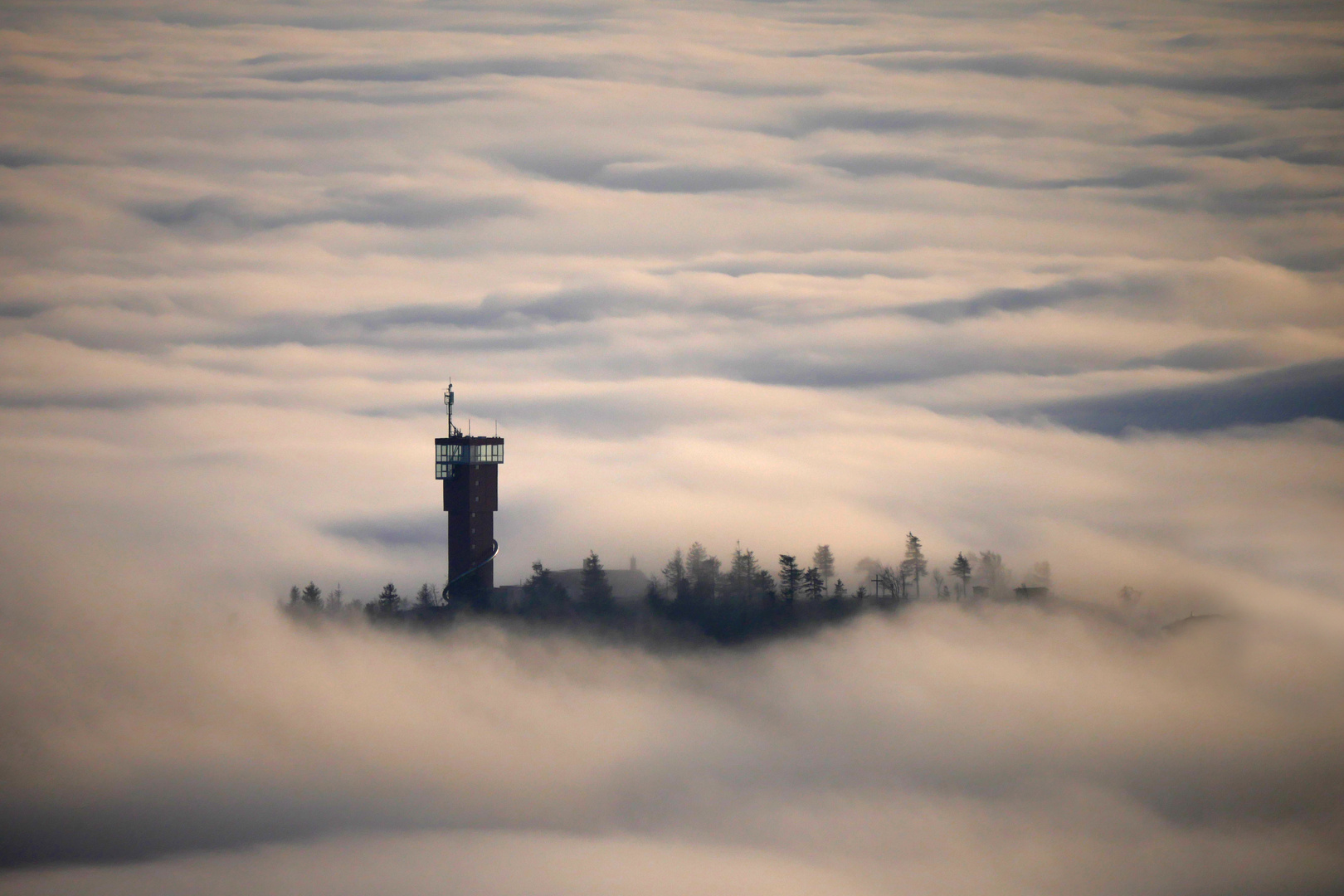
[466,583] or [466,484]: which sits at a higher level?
[466,484]
